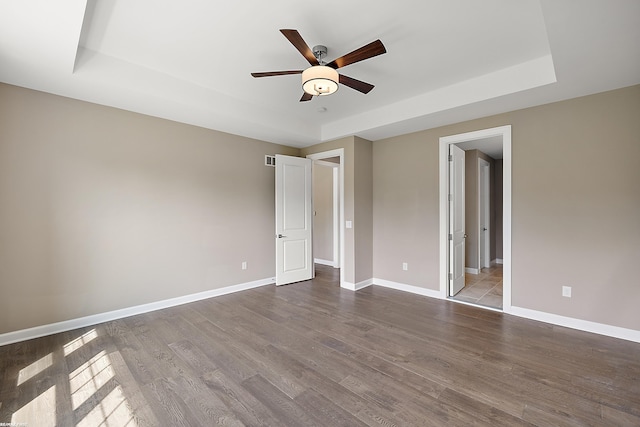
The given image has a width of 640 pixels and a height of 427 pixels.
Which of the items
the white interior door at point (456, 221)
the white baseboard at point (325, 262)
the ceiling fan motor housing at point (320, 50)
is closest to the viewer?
the ceiling fan motor housing at point (320, 50)

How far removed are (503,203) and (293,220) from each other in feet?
10.4

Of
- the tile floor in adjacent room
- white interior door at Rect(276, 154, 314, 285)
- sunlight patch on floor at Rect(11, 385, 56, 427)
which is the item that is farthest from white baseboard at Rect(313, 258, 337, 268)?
sunlight patch on floor at Rect(11, 385, 56, 427)

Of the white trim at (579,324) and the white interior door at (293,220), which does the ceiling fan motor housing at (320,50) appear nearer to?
the white interior door at (293,220)

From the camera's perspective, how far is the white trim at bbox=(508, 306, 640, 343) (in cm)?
276

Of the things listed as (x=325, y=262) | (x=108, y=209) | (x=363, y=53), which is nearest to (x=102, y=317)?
(x=108, y=209)

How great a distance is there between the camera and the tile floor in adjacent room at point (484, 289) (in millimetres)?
3939

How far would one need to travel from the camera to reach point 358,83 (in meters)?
2.59

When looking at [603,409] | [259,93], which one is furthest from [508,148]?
[259,93]

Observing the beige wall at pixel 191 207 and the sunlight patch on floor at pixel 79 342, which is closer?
the sunlight patch on floor at pixel 79 342

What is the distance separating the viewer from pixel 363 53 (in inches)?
83.9

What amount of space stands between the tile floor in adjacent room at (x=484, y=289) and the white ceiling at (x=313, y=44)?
2549 mm

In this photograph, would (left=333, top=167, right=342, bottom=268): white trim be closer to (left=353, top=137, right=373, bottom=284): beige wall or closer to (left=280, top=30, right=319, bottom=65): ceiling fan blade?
(left=353, top=137, right=373, bottom=284): beige wall

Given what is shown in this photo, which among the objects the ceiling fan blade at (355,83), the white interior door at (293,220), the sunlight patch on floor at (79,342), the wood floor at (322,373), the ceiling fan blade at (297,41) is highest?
the ceiling fan blade at (297,41)

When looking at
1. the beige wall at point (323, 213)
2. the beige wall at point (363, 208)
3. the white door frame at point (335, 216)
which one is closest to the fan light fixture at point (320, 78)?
the beige wall at point (363, 208)
